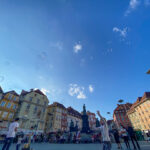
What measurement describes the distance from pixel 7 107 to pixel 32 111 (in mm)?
7990

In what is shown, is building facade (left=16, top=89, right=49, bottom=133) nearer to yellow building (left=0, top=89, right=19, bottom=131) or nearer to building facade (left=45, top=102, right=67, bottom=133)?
yellow building (left=0, top=89, right=19, bottom=131)

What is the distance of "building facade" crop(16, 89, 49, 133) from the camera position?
97.8ft

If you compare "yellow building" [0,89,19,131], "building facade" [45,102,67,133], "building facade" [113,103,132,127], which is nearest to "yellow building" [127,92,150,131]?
"building facade" [113,103,132,127]

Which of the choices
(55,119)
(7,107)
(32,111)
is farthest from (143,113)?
(7,107)

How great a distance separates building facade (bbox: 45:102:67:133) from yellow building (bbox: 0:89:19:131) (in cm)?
1436

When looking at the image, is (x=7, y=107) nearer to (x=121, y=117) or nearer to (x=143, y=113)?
(x=143, y=113)

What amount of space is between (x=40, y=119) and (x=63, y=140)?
23611 millimetres

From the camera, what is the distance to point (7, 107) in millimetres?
29484

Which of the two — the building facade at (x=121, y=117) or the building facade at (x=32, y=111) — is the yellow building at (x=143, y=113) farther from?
the building facade at (x=32, y=111)

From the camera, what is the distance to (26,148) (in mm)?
5941

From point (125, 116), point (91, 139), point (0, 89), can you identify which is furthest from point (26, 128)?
point (125, 116)

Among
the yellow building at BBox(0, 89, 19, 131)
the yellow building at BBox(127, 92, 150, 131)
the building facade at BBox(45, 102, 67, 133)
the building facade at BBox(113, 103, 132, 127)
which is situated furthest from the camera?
the building facade at BBox(113, 103, 132, 127)

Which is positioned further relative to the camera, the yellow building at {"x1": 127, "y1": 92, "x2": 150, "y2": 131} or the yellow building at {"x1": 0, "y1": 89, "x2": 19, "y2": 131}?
the yellow building at {"x1": 127, "y1": 92, "x2": 150, "y2": 131}

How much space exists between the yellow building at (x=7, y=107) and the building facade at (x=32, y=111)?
1.74 meters
